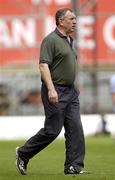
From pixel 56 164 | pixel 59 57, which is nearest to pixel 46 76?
pixel 59 57

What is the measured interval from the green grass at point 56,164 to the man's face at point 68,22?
174cm

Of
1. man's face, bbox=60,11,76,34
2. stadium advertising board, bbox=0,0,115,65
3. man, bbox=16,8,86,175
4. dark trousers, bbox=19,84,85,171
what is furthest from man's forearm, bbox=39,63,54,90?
stadium advertising board, bbox=0,0,115,65

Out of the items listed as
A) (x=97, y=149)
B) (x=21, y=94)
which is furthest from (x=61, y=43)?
(x=21, y=94)

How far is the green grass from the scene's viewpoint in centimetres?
1058

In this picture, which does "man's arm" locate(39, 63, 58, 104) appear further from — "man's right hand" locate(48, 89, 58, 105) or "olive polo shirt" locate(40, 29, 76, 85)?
"olive polo shirt" locate(40, 29, 76, 85)

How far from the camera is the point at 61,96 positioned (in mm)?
10945

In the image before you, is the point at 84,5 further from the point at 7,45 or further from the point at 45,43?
the point at 45,43

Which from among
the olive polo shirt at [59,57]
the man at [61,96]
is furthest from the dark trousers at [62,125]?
the olive polo shirt at [59,57]

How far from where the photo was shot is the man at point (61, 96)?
35.3 feet

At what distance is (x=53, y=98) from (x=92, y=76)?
23421mm

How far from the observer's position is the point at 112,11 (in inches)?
1447

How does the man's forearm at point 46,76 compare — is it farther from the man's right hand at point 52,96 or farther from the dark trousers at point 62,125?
the dark trousers at point 62,125

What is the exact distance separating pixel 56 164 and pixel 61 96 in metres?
2.90

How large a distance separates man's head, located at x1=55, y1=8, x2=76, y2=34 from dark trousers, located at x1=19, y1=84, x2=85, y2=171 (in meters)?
0.70
